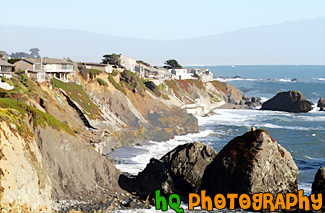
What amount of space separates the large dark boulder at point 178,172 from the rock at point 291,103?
97.8m

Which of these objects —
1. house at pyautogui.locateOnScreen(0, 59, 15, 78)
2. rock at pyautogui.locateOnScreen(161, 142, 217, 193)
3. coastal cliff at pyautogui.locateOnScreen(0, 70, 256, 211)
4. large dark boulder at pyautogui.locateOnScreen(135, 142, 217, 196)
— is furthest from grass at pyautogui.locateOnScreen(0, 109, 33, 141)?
house at pyautogui.locateOnScreen(0, 59, 15, 78)

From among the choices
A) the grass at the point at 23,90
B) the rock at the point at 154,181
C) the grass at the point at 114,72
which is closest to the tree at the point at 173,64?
the grass at the point at 114,72

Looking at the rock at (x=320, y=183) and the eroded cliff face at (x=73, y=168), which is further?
the eroded cliff face at (x=73, y=168)

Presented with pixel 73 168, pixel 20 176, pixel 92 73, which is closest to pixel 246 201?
pixel 73 168

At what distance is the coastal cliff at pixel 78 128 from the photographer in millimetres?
39906

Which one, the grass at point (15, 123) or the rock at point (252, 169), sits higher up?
the grass at point (15, 123)

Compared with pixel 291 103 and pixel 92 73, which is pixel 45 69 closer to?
pixel 92 73

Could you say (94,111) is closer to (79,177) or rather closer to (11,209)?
(79,177)

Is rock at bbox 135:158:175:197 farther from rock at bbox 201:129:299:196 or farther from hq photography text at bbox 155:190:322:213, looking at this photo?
rock at bbox 201:129:299:196

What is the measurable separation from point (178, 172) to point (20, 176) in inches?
854

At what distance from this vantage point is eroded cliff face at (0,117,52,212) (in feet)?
117

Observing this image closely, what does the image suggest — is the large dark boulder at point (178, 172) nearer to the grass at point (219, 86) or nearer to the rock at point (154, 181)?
the rock at point (154, 181)

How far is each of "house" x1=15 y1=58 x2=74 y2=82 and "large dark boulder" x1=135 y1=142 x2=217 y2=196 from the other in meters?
37.0

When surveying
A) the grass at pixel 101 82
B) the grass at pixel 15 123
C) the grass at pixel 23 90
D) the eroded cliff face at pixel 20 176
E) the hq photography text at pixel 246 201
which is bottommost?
the hq photography text at pixel 246 201
